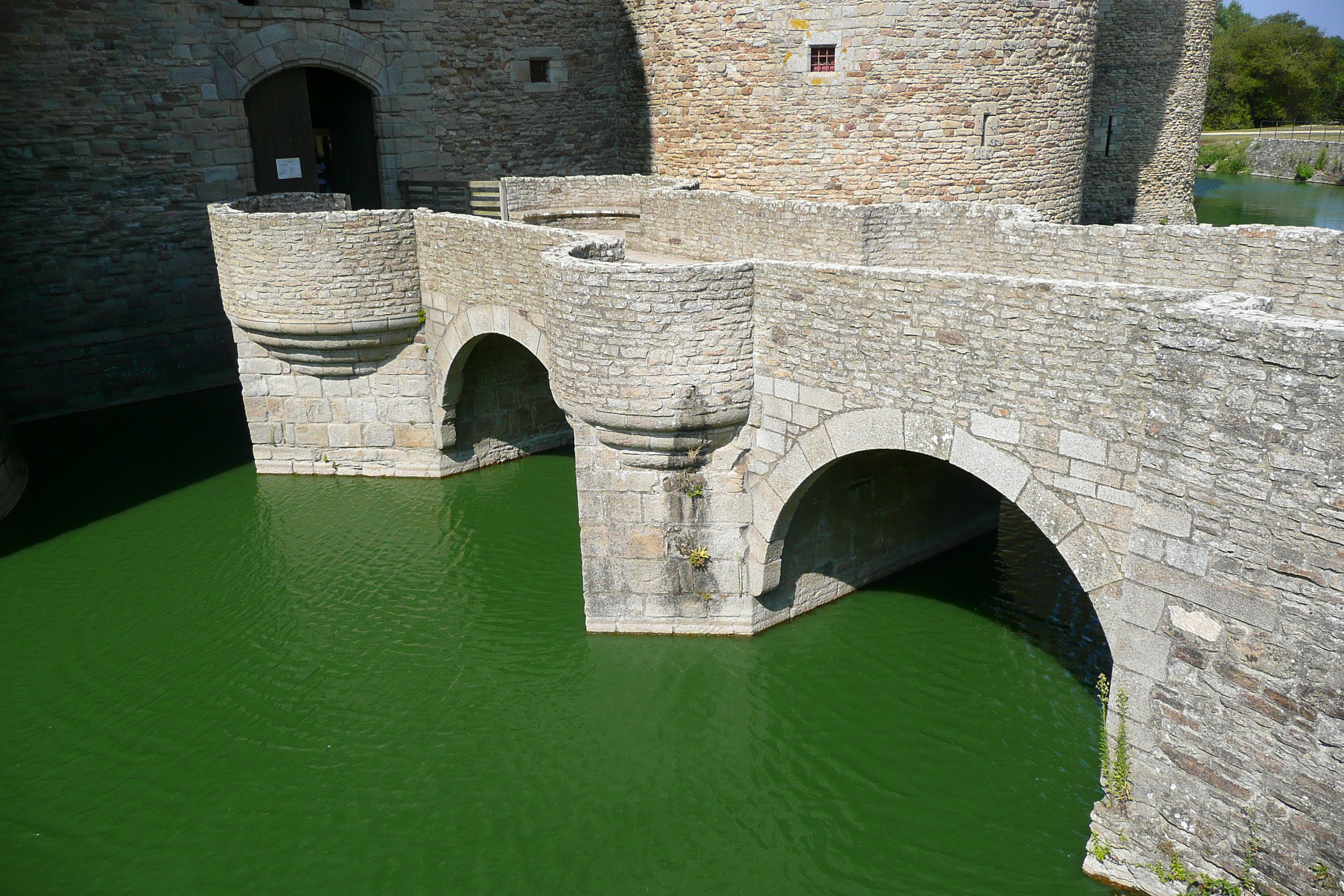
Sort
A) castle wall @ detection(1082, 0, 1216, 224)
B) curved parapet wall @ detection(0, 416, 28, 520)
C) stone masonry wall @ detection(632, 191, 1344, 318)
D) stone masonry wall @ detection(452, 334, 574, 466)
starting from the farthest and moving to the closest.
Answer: castle wall @ detection(1082, 0, 1216, 224)
stone masonry wall @ detection(452, 334, 574, 466)
curved parapet wall @ detection(0, 416, 28, 520)
stone masonry wall @ detection(632, 191, 1344, 318)

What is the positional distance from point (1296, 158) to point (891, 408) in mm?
35365

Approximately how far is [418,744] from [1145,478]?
→ 545 centimetres

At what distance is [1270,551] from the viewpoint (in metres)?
4.87

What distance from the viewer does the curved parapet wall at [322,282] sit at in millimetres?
11422

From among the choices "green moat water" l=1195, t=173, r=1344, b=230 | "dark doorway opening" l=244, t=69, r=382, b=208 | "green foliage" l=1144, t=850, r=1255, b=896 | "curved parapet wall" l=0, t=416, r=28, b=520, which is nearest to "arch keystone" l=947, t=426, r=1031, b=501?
"green foliage" l=1144, t=850, r=1255, b=896

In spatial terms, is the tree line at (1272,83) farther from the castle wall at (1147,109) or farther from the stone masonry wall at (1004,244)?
the stone masonry wall at (1004,244)

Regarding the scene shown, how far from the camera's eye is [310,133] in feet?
52.1

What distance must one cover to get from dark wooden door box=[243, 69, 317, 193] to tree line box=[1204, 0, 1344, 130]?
1642 inches

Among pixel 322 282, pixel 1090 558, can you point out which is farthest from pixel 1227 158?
pixel 1090 558

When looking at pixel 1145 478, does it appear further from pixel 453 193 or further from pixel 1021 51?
pixel 453 193

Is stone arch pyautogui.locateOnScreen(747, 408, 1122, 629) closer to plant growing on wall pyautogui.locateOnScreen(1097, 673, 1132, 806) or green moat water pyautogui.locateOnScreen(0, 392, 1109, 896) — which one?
plant growing on wall pyautogui.locateOnScreen(1097, 673, 1132, 806)

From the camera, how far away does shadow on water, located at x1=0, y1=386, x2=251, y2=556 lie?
1169cm

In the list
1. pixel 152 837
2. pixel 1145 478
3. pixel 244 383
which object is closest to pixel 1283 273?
pixel 1145 478

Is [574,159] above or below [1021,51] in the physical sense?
below
